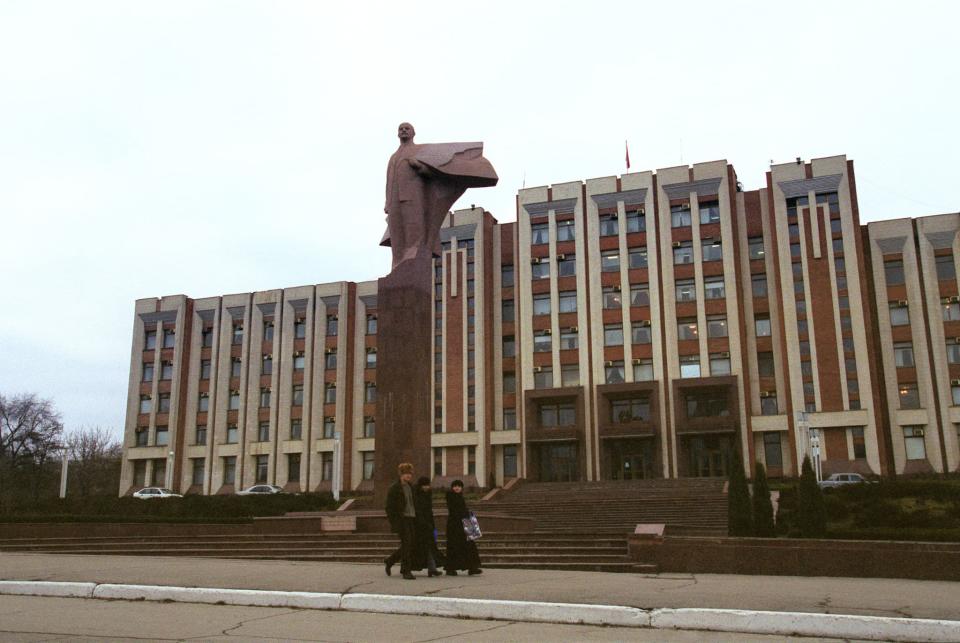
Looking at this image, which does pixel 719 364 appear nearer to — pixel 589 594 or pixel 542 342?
pixel 542 342

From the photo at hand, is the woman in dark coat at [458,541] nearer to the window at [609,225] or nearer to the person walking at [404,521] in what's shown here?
the person walking at [404,521]

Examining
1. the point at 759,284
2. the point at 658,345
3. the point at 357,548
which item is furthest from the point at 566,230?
the point at 357,548

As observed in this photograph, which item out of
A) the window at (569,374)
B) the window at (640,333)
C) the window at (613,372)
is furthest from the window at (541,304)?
the window at (640,333)

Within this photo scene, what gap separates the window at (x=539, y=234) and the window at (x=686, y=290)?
834cm

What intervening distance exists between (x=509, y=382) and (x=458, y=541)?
3863 centimetres

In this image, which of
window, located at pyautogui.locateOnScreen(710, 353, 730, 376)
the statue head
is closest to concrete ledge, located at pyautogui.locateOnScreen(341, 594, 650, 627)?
the statue head

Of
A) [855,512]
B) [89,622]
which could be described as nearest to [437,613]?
[89,622]

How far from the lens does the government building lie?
42781 mm

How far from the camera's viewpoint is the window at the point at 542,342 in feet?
158

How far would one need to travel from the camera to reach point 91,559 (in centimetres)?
1538

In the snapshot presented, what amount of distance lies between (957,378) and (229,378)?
44142 mm

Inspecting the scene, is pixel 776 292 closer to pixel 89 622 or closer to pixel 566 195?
pixel 566 195

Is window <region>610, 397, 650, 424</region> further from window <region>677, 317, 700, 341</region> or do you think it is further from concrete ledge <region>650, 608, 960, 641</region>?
concrete ledge <region>650, 608, 960, 641</region>

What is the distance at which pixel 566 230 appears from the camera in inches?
1935
